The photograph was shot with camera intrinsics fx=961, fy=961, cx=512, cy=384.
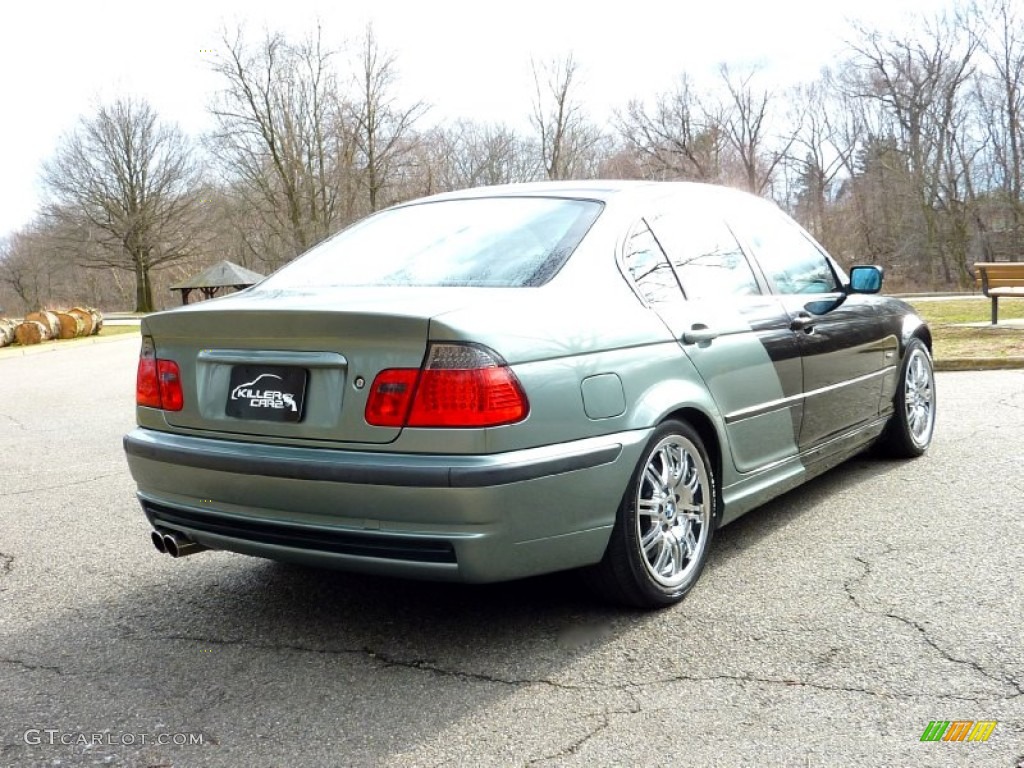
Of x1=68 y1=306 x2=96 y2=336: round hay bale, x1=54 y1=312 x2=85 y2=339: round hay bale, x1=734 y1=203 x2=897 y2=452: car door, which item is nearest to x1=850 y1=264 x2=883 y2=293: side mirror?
x1=734 y1=203 x2=897 y2=452: car door

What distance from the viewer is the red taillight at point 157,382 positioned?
3297 mm

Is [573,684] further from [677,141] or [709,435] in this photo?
[677,141]

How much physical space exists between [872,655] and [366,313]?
1818 millimetres

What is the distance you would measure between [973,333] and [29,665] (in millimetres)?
12242

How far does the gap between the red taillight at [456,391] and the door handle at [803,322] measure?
6.13 feet

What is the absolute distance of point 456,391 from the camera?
2.75 m

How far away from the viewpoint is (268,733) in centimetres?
253

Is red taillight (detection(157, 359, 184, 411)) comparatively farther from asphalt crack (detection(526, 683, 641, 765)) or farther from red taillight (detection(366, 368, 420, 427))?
asphalt crack (detection(526, 683, 641, 765))

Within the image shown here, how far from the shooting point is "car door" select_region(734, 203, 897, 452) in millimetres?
→ 4285

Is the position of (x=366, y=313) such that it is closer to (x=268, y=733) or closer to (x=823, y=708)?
(x=268, y=733)

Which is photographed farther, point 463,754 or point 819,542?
point 819,542

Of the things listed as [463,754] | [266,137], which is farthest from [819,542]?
[266,137]

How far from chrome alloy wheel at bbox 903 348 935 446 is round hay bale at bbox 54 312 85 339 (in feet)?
88.9

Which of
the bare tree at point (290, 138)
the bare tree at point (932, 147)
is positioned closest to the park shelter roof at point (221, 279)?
the bare tree at point (290, 138)
